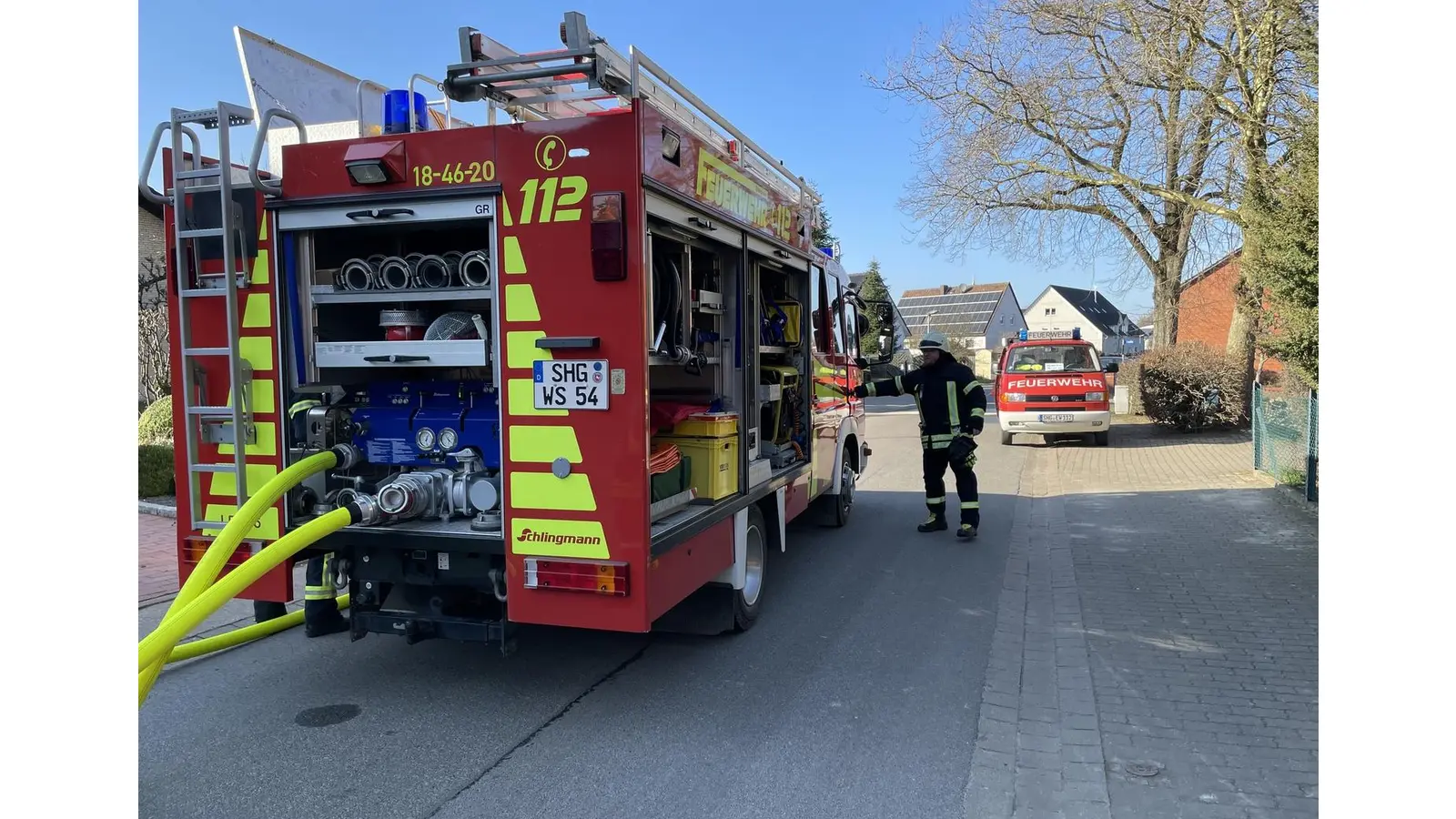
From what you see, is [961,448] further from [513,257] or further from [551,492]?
[513,257]

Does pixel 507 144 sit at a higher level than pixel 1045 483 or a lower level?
higher

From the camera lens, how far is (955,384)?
27.8 ft

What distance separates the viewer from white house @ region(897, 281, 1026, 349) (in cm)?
7294

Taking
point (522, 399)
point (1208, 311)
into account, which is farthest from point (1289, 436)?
point (1208, 311)

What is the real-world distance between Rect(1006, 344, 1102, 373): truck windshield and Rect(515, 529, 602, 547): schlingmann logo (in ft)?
45.1

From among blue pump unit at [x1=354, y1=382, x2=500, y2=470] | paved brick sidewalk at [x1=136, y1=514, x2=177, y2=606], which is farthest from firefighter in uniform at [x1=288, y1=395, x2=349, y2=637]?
paved brick sidewalk at [x1=136, y1=514, x2=177, y2=606]

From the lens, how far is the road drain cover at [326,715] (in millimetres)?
4324

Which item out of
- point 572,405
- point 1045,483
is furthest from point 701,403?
point 1045,483

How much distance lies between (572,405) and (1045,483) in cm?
988

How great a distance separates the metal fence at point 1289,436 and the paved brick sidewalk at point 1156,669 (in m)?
0.61

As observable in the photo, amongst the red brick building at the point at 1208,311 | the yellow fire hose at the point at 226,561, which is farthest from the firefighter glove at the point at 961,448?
the red brick building at the point at 1208,311

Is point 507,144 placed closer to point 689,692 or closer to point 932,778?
point 689,692

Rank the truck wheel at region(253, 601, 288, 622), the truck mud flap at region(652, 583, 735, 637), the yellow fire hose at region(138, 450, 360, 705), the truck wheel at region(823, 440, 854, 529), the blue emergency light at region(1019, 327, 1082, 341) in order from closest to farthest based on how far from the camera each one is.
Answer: the yellow fire hose at region(138, 450, 360, 705), the truck wheel at region(253, 601, 288, 622), the truck mud flap at region(652, 583, 735, 637), the truck wheel at region(823, 440, 854, 529), the blue emergency light at region(1019, 327, 1082, 341)

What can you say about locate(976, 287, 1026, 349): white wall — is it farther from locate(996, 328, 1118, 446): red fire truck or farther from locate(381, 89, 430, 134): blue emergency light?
locate(381, 89, 430, 134): blue emergency light
